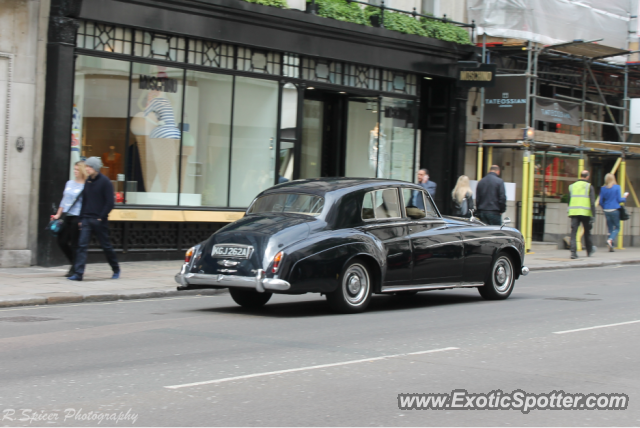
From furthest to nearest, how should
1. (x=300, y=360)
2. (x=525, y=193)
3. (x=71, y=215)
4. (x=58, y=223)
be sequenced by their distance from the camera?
1. (x=525, y=193)
2. (x=71, y=215)
3. (x=58, y=223)
4. (x=300, y=360)

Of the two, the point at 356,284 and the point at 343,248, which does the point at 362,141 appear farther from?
the point at 343,248

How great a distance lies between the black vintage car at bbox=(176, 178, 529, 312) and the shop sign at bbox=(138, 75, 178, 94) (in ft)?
20.8

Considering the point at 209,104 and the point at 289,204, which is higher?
the point at 209,104

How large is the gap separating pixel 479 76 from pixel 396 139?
8.71 ft

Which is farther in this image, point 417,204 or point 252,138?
point 252,138

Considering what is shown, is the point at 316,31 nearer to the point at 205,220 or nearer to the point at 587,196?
the point at 205,220

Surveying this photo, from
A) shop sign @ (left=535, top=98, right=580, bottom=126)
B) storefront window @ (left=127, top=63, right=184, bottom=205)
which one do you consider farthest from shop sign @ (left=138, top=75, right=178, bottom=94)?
shop sign @ (left=535, top=98, right=580, bottom=126)

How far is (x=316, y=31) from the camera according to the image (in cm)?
1869

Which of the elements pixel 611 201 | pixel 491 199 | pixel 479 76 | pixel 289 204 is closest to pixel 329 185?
pixel 289 204

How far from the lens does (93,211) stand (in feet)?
43.4

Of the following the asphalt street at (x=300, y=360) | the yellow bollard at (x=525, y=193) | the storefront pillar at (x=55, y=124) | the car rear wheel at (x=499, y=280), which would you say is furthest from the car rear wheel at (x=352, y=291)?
the yellow bollard at (x=525, y=193)

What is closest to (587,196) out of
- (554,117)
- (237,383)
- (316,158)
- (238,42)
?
(554,117)

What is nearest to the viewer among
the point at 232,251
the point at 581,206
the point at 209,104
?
the point at 232,251

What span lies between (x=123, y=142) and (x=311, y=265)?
7804 millimetres
